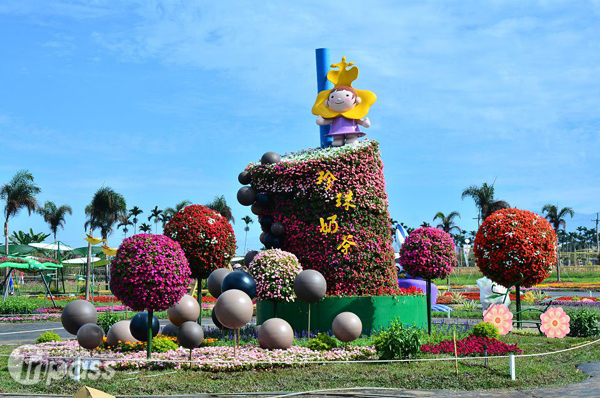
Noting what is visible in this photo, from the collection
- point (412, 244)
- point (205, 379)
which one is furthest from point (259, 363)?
point (412, 244)

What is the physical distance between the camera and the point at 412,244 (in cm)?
1694

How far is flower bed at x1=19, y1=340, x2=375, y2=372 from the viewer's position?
11398 millimetres

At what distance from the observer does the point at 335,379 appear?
10078 mm

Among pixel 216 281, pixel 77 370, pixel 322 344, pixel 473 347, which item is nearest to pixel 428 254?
pixel 473 347

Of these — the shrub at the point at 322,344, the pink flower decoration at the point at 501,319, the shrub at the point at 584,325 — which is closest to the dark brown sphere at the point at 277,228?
the shrub at the point at 322,344

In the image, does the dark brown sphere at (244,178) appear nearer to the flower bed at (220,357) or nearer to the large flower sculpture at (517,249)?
the flower bed at (220,357)

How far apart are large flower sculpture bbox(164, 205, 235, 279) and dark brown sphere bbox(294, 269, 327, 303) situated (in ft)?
12.1

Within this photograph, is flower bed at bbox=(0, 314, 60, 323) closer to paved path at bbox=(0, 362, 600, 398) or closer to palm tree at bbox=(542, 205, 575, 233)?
paved path at bbox=(0, 362, 600, 398)

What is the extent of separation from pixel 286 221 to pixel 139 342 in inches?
224

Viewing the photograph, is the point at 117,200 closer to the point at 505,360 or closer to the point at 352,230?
the point at 352,230

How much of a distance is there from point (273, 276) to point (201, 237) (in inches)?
118

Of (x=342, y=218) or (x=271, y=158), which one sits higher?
(x=271, y=158)

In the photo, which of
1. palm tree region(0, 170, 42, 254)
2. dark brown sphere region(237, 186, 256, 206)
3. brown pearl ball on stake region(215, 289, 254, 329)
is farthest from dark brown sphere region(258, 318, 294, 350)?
palm tree region(0, 170, 42, 254)

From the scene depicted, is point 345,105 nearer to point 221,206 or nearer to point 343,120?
point 343,120
